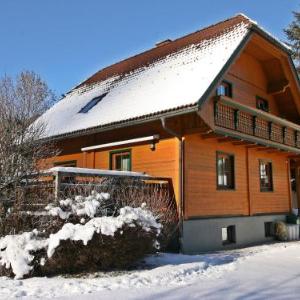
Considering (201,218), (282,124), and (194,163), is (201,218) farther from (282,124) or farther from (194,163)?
(282,124)

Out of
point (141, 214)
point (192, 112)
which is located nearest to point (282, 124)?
point (192, 112)

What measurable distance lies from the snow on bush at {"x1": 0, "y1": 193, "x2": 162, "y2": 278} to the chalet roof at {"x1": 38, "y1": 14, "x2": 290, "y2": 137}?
4.71 m

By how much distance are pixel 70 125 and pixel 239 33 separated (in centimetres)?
752

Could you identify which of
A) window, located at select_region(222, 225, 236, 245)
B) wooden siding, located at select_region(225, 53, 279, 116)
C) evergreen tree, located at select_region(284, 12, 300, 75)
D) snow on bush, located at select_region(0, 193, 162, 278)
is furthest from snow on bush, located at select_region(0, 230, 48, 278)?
evergreen tree, located at select_region(284, 12, 300, 75)

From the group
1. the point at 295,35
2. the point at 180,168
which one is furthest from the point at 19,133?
the point at 295,35

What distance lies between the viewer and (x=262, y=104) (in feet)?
65.0

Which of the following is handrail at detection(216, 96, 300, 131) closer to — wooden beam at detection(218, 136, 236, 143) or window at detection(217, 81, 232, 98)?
wooden beam at detection(218, 136, 236, 143)

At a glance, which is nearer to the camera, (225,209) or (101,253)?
(101,253)

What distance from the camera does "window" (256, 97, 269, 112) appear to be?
63.3 feet

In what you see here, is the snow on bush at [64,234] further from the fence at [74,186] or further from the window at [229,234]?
the window at [229,234]

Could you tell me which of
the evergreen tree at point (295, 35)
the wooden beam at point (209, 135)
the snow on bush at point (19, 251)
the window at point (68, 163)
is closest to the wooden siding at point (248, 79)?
the wooden beam at point (209, 135)

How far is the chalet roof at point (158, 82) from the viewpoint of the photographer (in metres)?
14.1

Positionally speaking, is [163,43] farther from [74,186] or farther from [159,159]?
[74,186]

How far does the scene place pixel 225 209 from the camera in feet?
51.6
